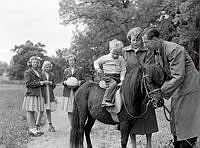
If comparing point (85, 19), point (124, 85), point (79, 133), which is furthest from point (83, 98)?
point (85, 19)

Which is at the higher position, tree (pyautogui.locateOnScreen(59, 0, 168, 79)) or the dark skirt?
tree (pyautogui.locateOnScreen(59, 0, 168, 79))

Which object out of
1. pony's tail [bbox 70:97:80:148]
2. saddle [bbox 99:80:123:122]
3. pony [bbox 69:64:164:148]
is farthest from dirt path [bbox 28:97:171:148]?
saddle [bbox 99:80:123:122]

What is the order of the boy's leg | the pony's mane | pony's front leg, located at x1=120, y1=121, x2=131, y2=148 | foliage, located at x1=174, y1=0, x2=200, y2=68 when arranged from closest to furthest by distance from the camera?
the pony's mane
pony's front leg, located at x1=120, y1=121, x2=131, y2=148
the boy's leg
foliage, located at x1=174, y1=0, x2=200, y2=68

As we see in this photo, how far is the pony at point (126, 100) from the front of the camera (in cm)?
483

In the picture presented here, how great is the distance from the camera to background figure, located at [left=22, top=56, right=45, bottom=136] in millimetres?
9414

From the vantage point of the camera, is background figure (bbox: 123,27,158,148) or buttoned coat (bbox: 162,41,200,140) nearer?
buttoned coat (bbox: 162,41,200,140)

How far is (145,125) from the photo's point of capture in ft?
19.3

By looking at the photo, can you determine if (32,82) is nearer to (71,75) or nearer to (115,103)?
(71,75)

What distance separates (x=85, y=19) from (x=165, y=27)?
965 cm

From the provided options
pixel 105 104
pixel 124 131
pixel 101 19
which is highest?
pixel 101 19

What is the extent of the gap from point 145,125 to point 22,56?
89.2 meters

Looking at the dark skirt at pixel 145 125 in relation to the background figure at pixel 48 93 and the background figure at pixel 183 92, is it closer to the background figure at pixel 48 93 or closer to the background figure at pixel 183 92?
the background figure at pixel 183 92

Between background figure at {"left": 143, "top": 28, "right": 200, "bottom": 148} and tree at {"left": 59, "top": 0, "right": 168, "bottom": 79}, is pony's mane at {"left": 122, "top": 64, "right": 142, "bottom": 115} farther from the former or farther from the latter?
tree at {"left": 59, "top": 0, "right": 168, "bottom": 79}

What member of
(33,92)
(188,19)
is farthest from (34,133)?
(188,19)
